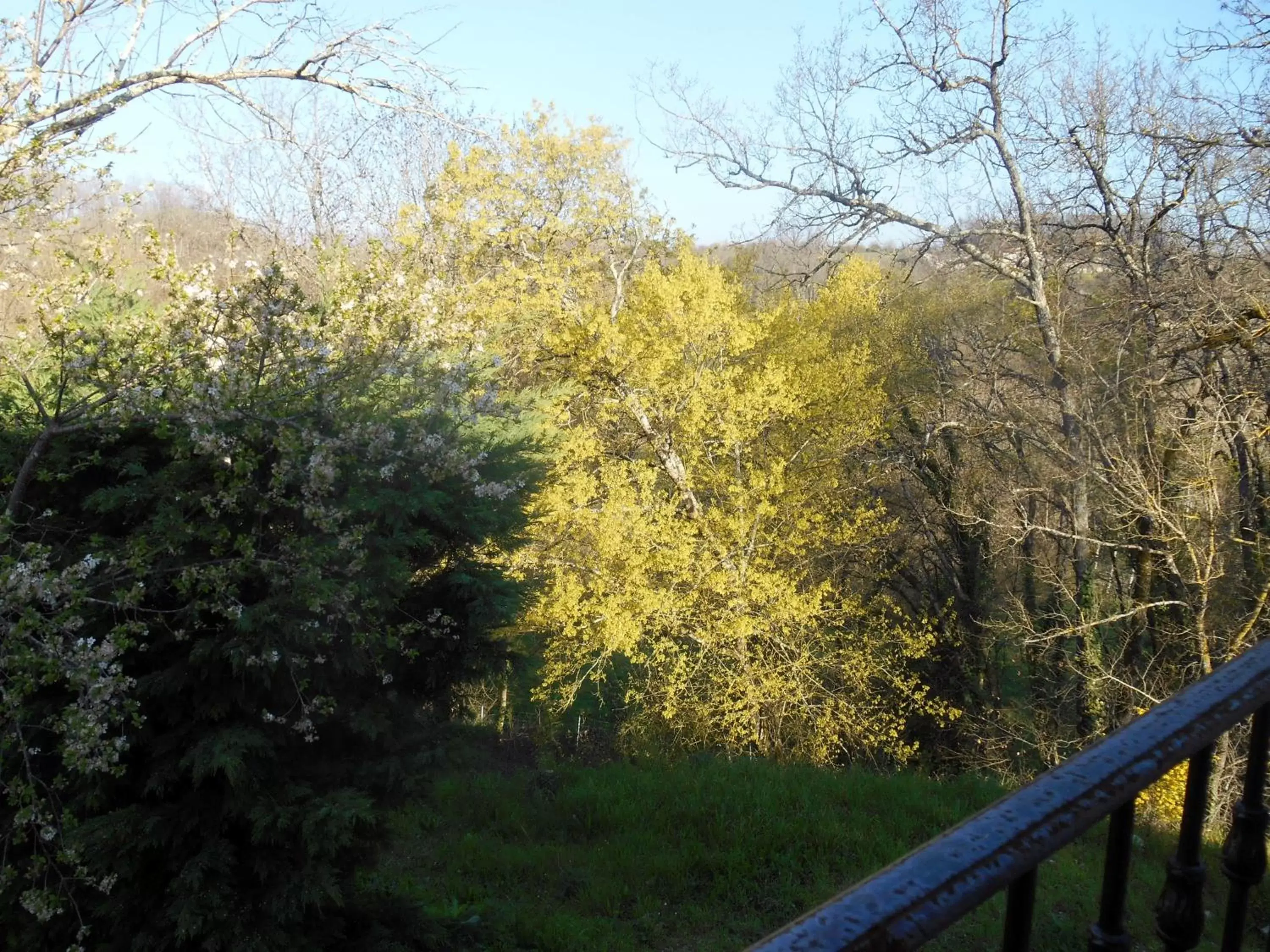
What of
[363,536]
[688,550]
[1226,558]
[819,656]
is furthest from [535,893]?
[1226,558]

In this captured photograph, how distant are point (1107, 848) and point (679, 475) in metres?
12.6

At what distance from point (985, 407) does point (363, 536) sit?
1237cm

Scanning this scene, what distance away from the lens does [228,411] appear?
14.6ft

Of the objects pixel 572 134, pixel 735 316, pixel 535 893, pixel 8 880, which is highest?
pixel 572 134

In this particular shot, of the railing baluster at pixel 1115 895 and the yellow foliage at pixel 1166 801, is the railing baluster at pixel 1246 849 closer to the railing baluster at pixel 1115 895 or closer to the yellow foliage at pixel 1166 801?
the railing baluster at pixel 1115 895

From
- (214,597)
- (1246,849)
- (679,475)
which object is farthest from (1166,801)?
(1246,849)

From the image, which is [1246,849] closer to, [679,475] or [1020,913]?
[1020,913]

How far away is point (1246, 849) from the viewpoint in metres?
1.25

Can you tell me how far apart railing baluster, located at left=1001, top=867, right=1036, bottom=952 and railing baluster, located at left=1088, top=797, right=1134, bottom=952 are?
0.52 ft

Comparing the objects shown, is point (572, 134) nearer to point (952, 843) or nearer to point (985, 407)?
point (985, 407)

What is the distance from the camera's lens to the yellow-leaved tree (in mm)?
12500


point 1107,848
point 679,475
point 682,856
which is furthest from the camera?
point 679,475

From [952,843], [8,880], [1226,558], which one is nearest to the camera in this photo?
[952,843]

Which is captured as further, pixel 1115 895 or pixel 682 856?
pixel 682 856
